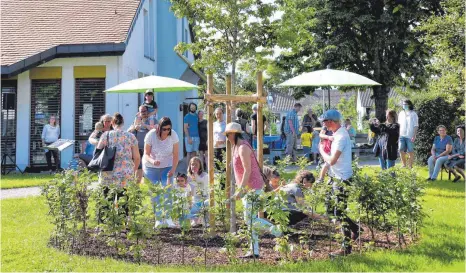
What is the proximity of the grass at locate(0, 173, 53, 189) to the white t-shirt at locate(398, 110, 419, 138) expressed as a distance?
848 cm

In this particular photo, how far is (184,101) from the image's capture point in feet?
86.3

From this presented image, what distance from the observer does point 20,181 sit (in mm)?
15148

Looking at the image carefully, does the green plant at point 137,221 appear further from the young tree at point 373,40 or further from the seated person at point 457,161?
the young tree at point 373,40

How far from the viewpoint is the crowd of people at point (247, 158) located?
7051mm

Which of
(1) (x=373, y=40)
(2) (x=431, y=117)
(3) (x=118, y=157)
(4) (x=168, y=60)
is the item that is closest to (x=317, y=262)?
(3) (x=118, y=157)

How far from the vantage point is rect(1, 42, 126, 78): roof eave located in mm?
17688

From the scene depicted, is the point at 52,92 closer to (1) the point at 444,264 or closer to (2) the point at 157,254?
(2) the point at 157,254

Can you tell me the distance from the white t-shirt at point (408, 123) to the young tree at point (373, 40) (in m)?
12.7

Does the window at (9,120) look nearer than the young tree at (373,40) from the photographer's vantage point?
Yes

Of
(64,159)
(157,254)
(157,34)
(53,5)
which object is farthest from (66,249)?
(157,34)

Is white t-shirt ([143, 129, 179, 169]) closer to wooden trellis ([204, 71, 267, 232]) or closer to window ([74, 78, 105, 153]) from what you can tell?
wooden trellis ([204, 71, 267, 232])

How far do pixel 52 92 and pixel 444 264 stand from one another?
1496cm

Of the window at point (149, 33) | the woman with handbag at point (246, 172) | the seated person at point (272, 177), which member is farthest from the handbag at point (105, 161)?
the window at point (149, 33)

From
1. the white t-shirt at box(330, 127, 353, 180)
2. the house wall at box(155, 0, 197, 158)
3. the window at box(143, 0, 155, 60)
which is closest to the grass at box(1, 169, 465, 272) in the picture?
the white t-shirt at box(330, 127, 353, 180)
